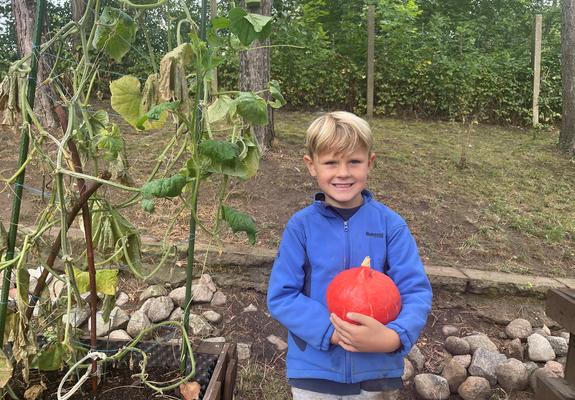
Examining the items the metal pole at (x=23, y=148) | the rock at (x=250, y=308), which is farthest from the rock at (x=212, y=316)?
the metal pole at (x=23, y=148)

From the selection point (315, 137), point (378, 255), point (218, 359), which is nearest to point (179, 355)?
point (218, 359)

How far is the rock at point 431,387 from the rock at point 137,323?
148 centimetres

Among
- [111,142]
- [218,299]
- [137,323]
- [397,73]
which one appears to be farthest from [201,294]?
[397,73]

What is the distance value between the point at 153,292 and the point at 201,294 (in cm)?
31

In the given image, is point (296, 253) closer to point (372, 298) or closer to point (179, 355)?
point (372, 298)

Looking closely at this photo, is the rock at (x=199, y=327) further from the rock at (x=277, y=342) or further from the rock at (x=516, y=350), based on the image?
the rock at (x=516, y=350)

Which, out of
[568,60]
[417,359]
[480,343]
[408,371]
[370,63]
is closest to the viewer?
[408,371]

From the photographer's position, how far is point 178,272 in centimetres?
321

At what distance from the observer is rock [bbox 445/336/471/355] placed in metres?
2.80

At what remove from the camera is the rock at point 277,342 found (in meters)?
2.77

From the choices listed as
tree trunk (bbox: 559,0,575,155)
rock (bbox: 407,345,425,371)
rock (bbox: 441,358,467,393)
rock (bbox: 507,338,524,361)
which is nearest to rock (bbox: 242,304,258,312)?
rock (bbox: 407,345,425,371)

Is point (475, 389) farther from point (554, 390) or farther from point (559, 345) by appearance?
point (554, 390)

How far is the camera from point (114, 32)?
1.52 meters

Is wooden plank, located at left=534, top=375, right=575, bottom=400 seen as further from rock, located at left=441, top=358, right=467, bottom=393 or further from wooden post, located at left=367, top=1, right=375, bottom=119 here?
wooden post, located at left=367, top=1, right=375, bottom=119
